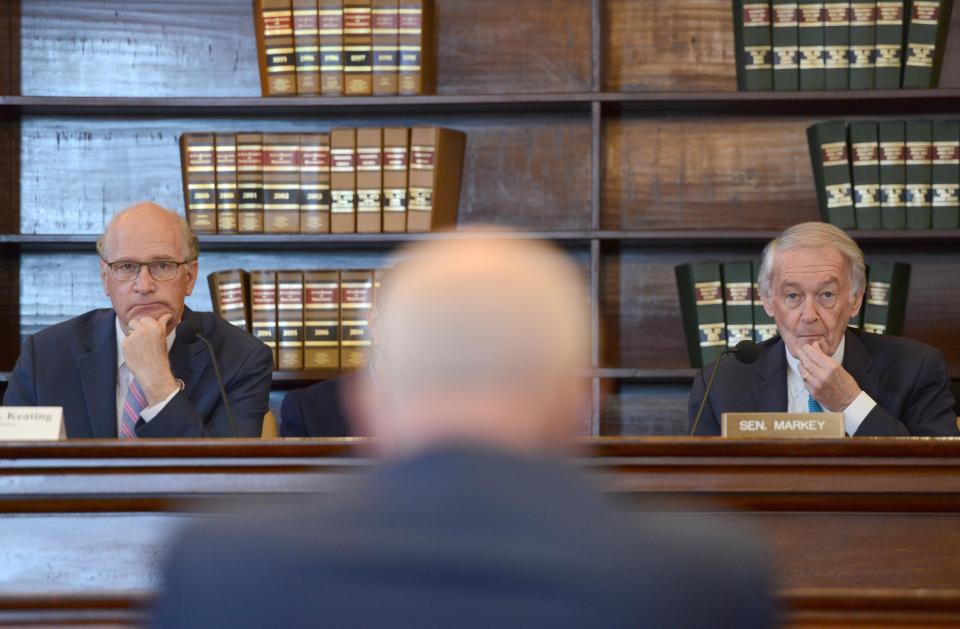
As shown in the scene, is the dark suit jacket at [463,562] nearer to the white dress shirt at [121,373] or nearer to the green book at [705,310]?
the white dress shirt at [121,373]

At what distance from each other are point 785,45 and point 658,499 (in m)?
2.13

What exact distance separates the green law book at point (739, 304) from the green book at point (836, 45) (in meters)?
0.56

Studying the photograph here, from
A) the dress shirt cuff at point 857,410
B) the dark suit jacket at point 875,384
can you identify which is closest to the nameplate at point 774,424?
the dress shirt cuff at point 857,410

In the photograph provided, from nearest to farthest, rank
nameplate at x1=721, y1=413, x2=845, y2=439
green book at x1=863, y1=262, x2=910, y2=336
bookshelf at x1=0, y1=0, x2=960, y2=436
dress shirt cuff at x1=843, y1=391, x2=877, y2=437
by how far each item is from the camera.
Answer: nameplate at x1=721, y1=413, x2=845, y2=439
dress shirt cuff at x1=843, y1=391, x2=877, y2=437
green book at x1=863, y1=262, x2=910, y2=336
bookshelf at x1=0, y1=0, x2=960, y2=436

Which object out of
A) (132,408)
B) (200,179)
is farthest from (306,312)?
(132,408)

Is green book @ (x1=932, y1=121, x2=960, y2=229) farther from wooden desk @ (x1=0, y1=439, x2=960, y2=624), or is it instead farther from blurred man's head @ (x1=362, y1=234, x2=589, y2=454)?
blurred man's head @ (x1=362, y1=234, x2=589, y2=454)

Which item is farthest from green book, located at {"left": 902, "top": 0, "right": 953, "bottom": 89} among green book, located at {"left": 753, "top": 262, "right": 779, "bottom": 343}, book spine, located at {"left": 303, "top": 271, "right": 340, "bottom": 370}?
book spine, located at {"left": 303, "top": 271, "right": 340, "bottom": 370}

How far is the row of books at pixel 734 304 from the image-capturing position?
3.50 metres

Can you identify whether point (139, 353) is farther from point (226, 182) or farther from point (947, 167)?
point (947, 167)

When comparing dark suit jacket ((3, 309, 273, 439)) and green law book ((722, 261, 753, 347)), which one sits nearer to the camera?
dark suit jacket ((3, 309, 273, 439))

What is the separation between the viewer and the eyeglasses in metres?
2.85

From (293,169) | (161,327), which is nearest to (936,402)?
(161,327)

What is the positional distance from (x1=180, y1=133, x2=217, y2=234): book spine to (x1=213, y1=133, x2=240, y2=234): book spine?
14mm

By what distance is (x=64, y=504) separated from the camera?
1.84 metres
